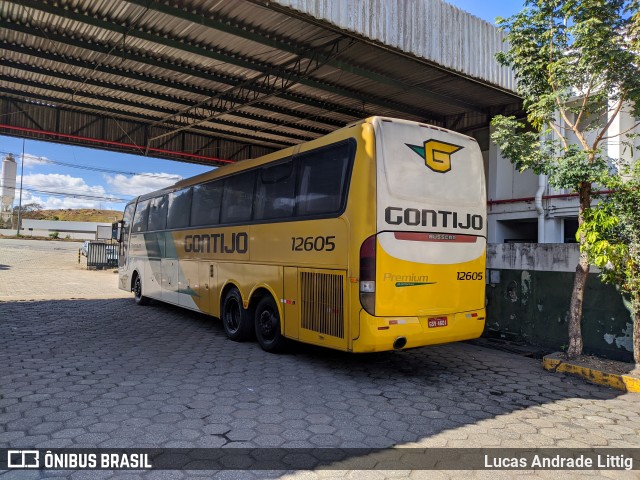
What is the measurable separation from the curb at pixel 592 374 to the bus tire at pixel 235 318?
4.79m

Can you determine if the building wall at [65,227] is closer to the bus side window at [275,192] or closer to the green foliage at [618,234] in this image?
the bus side window at [275,192]

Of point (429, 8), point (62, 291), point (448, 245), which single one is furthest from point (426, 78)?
point (62, 291)

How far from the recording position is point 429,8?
Result: 28.8 ft

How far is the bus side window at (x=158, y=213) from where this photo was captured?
10.9 m

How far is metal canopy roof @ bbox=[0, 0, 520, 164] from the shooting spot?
27.5 feet

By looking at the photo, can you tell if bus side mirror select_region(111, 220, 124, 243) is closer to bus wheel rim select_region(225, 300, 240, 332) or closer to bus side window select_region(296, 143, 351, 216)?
bus wheel rim select_region(225, 300, 240, 332)

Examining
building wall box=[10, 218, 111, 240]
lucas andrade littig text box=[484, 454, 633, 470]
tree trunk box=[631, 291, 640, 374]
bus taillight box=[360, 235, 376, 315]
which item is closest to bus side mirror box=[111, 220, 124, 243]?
bus taillight box=[360, 235, 376, 315]

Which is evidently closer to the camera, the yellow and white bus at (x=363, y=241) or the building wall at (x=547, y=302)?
the yellow and white bus at (x=363, y=241)

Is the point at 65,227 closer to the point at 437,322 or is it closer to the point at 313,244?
the point at 313,244

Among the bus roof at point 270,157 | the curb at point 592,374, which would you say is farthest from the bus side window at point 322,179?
the curb at point 592,374

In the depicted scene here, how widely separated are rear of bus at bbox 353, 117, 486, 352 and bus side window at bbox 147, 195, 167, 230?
704cm

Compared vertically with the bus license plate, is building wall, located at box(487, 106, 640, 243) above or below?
above

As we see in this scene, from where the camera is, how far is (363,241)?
5.34 m

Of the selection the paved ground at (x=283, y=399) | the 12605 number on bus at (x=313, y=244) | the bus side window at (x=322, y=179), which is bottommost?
the paved ground at (x=283, y=399)
